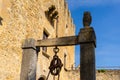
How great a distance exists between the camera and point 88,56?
21.6ft

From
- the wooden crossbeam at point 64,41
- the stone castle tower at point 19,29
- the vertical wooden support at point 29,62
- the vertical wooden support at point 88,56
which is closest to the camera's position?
the vertical wooden support at point 88,56

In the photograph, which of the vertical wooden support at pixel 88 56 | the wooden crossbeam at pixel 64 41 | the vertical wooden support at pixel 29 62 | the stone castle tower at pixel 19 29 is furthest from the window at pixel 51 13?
the vertical wooden support at pixel 88 56

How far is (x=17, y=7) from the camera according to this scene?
11.9m

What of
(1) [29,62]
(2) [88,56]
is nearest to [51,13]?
(1) [29,62]

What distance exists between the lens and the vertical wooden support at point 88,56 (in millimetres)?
6445

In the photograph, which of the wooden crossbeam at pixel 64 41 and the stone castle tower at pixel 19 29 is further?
the stone castle tower at pixel 19 29

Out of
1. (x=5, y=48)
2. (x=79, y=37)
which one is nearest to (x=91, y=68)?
(x=79, y=37)

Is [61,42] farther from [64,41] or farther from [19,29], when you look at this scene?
[19,29]

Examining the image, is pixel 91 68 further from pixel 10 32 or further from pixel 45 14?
pixel 45 14

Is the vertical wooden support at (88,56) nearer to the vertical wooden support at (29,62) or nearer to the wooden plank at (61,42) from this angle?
the wooden plank at (61,42)

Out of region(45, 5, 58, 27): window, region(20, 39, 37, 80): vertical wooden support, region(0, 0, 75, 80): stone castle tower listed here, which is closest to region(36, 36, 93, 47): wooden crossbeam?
region(20, 39, 37, 80): vertical wooden support

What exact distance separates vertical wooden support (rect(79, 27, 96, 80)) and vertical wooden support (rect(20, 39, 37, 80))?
1.45 meters

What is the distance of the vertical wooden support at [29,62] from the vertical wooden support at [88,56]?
1454 mm

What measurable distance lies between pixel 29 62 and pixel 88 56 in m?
1.75
